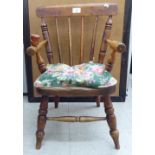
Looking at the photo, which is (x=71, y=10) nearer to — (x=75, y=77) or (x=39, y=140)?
(x=75, y=77)

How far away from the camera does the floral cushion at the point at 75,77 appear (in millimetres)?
1028

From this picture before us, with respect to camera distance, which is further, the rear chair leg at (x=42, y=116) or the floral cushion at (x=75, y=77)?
the rear chair leg at (x=42, y=116)

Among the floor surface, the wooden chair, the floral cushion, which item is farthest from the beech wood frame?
the floral cushion

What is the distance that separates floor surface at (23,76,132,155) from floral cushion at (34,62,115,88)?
33 cm

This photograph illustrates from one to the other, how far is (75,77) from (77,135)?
14.8 inches

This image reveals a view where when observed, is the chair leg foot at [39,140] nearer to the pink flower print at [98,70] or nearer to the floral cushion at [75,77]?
the floral cushion at [75,77]

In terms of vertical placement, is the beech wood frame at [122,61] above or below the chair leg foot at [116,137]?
above

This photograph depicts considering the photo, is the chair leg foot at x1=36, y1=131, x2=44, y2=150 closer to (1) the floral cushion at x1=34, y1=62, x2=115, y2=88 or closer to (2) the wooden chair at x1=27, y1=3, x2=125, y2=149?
(2) the wooden chair at x1=27, y1=3, x2=125, y2=149

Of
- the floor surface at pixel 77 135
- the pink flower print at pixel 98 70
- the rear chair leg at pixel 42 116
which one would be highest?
the pink flower print at pixel 98 70

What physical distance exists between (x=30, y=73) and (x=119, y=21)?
2.15 feet

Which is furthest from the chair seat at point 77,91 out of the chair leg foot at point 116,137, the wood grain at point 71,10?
the wood grain at point 71,10

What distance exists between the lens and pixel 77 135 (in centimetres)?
126

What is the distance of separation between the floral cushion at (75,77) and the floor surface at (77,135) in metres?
0.33
